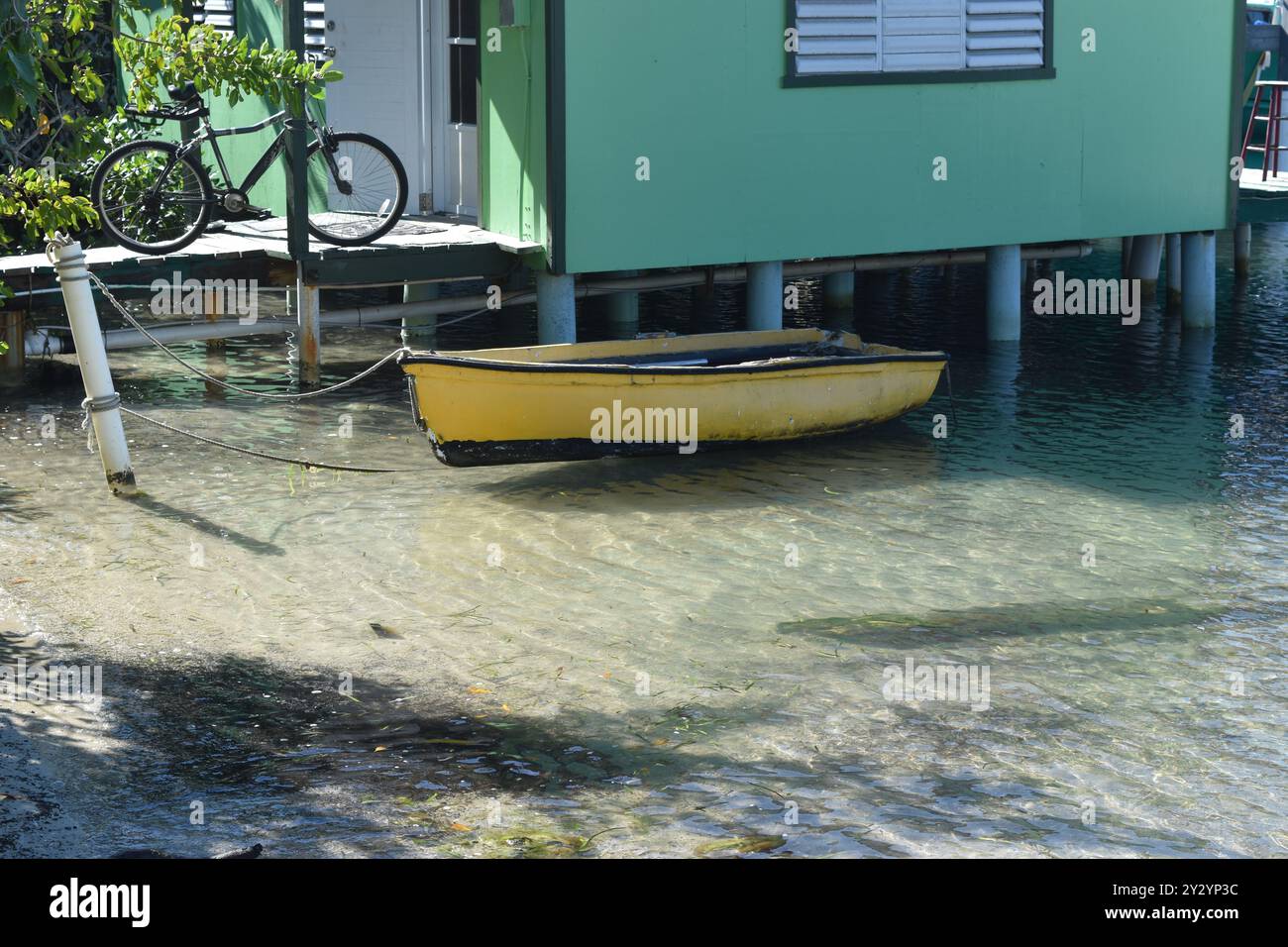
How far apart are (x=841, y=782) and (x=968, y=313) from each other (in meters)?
13.0

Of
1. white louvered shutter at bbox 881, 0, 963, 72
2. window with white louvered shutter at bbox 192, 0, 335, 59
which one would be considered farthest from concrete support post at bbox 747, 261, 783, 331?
window with white louvered shutter at bbox 192, 0, 335, 59

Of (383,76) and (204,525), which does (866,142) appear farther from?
(204,525)

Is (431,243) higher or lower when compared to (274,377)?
higher

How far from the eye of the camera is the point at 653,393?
1186 cm

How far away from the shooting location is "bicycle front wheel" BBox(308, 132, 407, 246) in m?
13.4

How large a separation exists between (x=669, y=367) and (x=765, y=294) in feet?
10.6

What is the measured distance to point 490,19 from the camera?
14188mm

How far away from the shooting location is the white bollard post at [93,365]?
10281 mm

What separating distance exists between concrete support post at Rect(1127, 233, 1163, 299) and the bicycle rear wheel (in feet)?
33.5

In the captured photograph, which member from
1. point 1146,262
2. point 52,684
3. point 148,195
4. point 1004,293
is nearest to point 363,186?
point 148,195

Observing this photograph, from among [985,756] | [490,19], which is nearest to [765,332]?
[490,19]

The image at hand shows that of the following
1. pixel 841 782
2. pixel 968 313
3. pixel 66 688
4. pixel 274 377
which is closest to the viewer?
pixel 841 782

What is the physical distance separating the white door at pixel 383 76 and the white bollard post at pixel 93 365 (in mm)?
5756

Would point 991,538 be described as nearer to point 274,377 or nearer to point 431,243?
point 431,243
